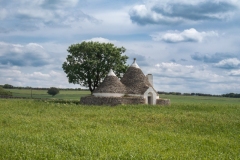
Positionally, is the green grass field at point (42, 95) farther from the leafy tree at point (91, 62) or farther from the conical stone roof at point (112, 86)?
the conical stone roof at point (112, 86)

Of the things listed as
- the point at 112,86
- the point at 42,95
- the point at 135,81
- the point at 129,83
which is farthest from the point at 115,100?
the point at 42,95

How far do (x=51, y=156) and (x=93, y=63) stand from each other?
37171 millimetres

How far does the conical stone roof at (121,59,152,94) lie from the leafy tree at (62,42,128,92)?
6897mm

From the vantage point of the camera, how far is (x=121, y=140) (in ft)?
50.5

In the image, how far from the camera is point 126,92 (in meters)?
41.4

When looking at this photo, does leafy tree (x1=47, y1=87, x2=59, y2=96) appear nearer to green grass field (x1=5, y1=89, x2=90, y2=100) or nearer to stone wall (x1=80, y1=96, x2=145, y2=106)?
green grass field (x1=5, y1=89, x2=90, y2=100)

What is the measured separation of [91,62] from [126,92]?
33.0ft

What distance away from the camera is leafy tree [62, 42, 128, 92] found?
165 ft

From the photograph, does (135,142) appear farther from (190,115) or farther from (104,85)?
(104,85)

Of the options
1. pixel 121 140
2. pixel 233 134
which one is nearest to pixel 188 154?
pixel 121 140

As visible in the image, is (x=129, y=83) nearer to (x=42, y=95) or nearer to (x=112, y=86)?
(x=112, y=86)

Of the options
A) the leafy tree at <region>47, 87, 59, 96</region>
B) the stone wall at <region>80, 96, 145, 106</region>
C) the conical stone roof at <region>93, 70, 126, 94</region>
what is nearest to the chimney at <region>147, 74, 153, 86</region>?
the conical stone roof at <region>93, 70, 126, 94</region>

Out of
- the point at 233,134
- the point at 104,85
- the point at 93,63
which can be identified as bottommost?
the point at 233,134

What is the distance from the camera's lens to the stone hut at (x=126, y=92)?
39.3 m
